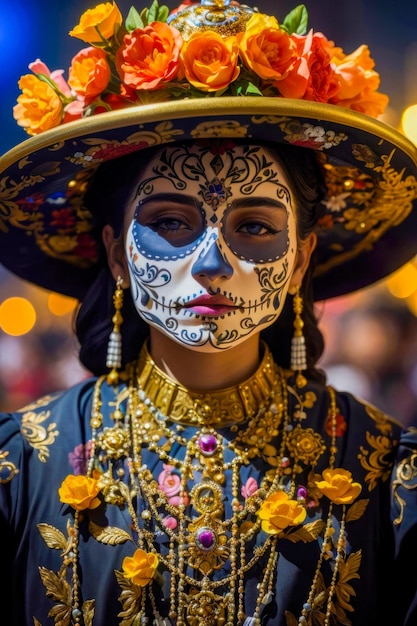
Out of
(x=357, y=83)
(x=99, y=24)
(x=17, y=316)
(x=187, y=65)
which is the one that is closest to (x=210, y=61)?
(x=187, y=65)

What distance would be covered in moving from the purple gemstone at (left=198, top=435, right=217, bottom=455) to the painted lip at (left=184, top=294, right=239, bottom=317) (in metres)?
0.34

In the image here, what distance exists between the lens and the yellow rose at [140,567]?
6.93ft

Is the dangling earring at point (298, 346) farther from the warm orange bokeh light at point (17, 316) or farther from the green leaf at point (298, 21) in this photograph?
the warm orange bokeh light at point (17, 316)

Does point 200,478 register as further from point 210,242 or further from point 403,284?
point 403,284

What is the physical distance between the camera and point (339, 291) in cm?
277

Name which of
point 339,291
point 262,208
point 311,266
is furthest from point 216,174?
point 339,291

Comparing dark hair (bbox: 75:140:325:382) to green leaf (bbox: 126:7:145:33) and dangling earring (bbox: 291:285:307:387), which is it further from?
green leaf (bbox: 126:7:145:33)

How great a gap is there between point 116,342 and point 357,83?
903 millimetres

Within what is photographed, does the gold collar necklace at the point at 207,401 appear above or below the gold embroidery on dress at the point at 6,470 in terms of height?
above

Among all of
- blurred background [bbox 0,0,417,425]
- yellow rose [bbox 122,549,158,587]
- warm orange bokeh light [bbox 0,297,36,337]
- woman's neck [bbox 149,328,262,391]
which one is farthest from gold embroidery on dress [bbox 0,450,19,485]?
warm orange bokeh light [bbox 0,297,36,337]

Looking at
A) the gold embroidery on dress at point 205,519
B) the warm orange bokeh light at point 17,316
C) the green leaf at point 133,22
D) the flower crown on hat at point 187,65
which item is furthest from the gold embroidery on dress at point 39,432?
the warm orange bokeh light at point 17,316

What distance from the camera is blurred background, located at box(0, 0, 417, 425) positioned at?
Result: 13.3 feet

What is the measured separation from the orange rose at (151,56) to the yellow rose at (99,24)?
0.05m

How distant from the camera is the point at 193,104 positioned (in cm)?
195
